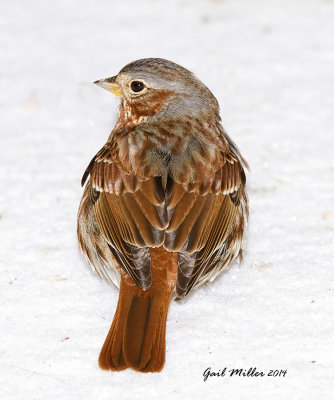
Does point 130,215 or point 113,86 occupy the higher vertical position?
point 113,86

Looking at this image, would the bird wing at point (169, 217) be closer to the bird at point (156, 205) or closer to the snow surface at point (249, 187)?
the bird at point (156, 205)

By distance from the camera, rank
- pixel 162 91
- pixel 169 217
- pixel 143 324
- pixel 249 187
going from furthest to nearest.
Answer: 1. pixel 249 187
2. pixel 162 91
3. pixel 169 217
4. pixel 143 324

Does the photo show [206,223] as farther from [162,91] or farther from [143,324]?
[162,91]

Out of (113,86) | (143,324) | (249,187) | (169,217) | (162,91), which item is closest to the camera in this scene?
(143,324)

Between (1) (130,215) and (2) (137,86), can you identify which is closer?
(1) (130,215)

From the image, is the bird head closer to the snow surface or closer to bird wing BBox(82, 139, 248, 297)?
bird wing BBox(82, 139, 248, 297)

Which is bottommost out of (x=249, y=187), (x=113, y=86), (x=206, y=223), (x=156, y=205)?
(x=249, y=187)

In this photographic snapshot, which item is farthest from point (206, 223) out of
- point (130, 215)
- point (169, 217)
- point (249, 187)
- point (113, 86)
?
point (249, 187)
